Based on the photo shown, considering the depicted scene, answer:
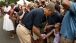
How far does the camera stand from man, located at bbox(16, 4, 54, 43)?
4887mm

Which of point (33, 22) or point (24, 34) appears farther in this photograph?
point (24, 34)

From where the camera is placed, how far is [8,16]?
35.1ft

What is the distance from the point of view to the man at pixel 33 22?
16.0 feet

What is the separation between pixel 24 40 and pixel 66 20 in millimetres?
1452

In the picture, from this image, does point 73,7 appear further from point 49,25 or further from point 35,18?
point 49,25

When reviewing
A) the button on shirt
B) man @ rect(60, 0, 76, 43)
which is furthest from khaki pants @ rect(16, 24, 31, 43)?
man @ rect(60, 0, 76, 43)

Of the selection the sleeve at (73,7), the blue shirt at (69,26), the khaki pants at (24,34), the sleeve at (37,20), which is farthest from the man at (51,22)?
the sleeve at (73,7)

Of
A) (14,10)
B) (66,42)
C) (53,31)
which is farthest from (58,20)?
(14,10)

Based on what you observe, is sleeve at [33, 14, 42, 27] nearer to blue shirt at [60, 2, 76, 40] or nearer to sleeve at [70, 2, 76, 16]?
blue shirt at [60, 2, 76, 40]

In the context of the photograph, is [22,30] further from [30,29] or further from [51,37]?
[51,37]

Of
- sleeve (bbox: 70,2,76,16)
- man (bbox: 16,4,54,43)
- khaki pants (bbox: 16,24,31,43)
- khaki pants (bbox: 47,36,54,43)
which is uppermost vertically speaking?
sleeve (bbox: 70,2,76,16)

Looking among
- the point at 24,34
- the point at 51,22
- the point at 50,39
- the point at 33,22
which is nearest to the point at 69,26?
the point at 33,22

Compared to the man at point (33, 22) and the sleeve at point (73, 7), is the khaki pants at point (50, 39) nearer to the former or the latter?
the man at point (33, 22)

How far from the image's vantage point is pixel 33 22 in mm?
5023
